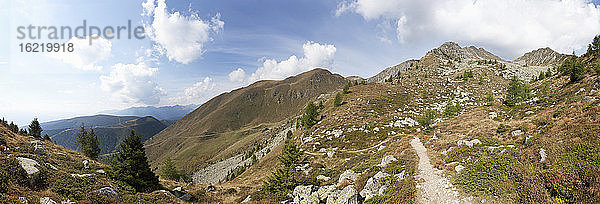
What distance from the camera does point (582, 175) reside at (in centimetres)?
885

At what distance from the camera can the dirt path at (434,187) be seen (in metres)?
13.1

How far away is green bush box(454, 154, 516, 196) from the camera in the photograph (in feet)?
37.3

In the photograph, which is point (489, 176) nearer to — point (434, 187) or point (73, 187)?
point (434, 187)

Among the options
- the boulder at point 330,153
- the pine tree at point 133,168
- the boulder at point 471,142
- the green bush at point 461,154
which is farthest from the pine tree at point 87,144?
the boulder at point 471,142

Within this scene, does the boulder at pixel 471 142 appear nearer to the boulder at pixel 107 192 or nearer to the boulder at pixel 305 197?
the boulder at pixel 305 197

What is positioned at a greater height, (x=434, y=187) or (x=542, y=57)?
(x=542, y=57)

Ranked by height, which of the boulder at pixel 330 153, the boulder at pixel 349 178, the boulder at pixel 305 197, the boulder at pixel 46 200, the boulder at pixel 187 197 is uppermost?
the boulder at pixel 46 200

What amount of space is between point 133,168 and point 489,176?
118 ft

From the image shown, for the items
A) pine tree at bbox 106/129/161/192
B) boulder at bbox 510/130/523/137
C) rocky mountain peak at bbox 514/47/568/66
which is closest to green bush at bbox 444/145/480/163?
boulder at bbox 510/130/523/137

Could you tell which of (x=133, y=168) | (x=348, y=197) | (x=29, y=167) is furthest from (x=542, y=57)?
(x=29, y=167)

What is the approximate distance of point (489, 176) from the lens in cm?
1277

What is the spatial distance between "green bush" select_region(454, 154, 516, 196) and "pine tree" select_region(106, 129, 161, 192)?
109ft

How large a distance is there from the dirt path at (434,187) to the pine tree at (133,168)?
100ft

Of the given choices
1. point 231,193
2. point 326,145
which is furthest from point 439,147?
point 231,193
